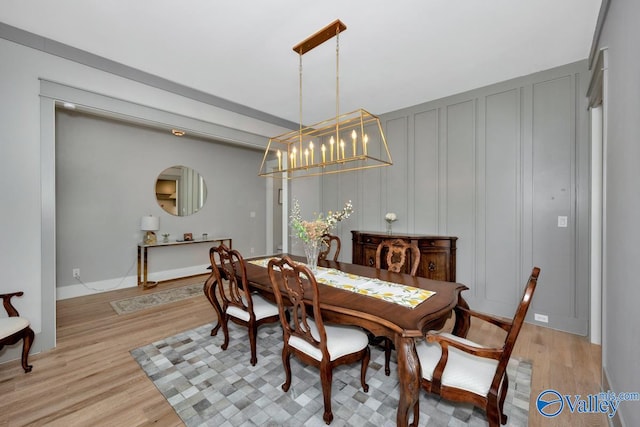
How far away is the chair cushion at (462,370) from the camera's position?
1385 millimetres

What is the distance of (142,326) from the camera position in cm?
299

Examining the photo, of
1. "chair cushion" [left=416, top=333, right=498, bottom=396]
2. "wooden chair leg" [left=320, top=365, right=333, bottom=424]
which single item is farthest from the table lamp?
"chair cushion" [left=416, top=333, right=498, bottom=396]

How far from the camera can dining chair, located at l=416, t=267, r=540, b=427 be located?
1.32 m

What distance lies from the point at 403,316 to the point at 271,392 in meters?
1.13

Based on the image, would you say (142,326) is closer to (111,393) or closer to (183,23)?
(111,393)

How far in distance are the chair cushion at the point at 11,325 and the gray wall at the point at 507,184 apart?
4.08m

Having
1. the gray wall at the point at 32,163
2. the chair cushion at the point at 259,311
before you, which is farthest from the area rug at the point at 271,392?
the gray wall at the point at 32,163

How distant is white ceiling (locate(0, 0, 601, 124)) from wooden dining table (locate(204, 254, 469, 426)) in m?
2.08

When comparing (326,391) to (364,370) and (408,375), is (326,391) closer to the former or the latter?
(364,370)

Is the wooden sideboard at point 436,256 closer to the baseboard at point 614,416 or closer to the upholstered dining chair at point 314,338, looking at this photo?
the baseboard at point 614,416

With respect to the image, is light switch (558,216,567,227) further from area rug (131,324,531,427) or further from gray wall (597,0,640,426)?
area rug (131,324,531,427)

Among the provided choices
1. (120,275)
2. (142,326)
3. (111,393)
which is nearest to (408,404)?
(111,393)

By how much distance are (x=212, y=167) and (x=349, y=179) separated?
2780 millimetres

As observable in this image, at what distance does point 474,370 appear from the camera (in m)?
1.46
